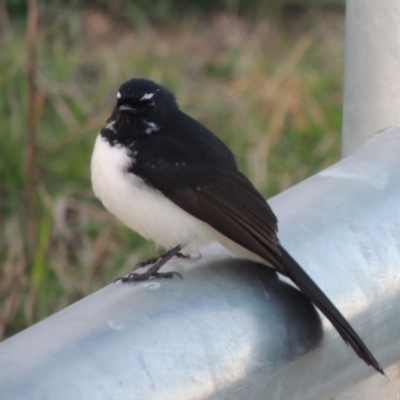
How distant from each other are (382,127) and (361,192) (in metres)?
0.46

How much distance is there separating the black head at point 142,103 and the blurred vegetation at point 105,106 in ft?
5.64

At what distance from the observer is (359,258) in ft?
5.18

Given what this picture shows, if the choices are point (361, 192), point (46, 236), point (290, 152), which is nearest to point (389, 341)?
point (361, 192)

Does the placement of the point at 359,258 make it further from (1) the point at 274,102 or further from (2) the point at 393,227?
(1) the point at 274,102

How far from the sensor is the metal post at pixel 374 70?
2.05m

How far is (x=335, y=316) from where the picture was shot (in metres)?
1.52

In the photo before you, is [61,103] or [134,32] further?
[134,32]

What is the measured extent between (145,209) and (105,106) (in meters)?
3.35

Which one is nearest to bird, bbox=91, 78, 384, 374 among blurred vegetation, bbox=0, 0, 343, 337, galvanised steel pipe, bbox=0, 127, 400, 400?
galvanised steel pipe, bbox=0, 127, 400, 400

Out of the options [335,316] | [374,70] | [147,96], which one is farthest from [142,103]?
[335,316]

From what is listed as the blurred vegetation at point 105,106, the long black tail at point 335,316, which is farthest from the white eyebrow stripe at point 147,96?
the blurred vegetation at point 105,106

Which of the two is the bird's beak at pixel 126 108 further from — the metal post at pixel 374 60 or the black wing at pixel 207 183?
the metal post at pixel 374 60

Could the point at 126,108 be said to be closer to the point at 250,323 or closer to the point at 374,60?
the point at 374,60

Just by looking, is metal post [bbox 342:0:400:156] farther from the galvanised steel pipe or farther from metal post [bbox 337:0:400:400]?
the galvanised steel pipe
